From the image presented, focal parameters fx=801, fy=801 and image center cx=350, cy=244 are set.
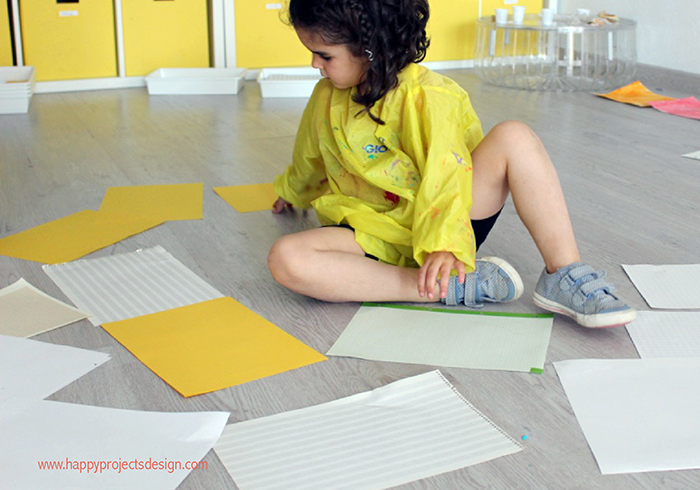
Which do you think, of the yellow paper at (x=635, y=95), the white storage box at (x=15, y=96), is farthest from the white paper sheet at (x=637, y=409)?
the white storage box at (x=15, y=96)

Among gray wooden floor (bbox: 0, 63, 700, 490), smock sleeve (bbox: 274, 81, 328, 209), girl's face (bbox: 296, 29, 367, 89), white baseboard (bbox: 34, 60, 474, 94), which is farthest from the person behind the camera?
white baseboard (bbox: 34, 60, 474, 94)

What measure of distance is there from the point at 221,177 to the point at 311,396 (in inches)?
36.0

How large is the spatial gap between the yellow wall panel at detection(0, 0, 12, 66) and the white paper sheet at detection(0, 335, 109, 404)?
5.94 feet

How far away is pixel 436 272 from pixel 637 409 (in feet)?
0.91

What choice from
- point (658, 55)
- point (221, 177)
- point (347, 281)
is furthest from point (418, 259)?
point (658, 55)

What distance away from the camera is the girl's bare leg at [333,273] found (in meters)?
1.05

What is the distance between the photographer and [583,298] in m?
1.00

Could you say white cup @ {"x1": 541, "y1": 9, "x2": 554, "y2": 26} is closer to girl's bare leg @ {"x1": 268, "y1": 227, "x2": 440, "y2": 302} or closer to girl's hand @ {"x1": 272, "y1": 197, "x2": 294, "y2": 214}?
girl's hand @ {"x1": 272, "y1": 197, "x2": 294, "y2": 214}

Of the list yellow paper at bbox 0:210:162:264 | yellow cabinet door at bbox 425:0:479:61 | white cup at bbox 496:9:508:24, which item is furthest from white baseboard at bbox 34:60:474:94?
yellow paper at bbox 0:210:162:264

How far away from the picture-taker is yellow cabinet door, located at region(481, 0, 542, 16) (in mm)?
3094

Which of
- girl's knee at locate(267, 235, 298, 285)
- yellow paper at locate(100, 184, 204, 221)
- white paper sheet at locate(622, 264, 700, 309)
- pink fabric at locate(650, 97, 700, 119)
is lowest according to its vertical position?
white paper sheet at locate(622, 264, 700, 309)

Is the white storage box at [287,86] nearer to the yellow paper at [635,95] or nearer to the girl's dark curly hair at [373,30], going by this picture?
the yellow paper at [635,95]

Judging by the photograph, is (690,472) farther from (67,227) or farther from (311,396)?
(67,227)

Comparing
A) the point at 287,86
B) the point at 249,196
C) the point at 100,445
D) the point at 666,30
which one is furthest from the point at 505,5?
the point at 100,445
